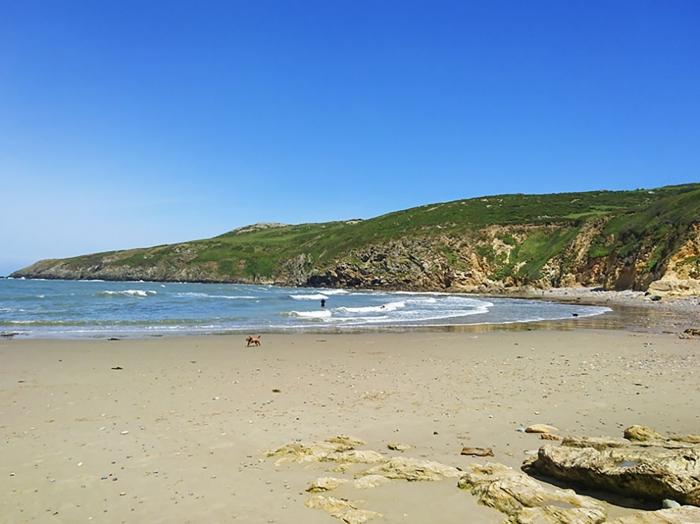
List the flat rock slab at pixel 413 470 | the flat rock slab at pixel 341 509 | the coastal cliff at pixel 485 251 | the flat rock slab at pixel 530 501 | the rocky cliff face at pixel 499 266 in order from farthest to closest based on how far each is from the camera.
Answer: the coastal cliff at pixel 485 251 → the rocky cliff face at pixel 499 266 → the flat rock slab at pixel 413 470 → the flat rock slab at pixel 341 509 → the flat rock slab at pixel 530 501

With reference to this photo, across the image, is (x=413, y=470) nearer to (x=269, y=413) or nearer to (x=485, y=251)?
(x=269, y=413)

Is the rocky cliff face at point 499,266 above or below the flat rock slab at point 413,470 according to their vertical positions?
above

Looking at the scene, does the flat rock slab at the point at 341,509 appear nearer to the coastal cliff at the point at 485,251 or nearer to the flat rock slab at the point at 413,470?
the flat rock slab at the point at 413,470

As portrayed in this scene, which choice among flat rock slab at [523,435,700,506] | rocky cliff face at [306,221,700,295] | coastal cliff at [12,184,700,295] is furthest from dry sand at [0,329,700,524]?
coastal cliff at [12,184,700,295]

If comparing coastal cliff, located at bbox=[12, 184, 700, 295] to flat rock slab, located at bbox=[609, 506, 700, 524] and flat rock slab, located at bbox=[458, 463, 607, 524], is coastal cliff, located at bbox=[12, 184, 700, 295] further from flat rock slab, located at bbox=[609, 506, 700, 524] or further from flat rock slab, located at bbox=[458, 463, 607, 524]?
flat rock slab, located at bbox=[609, 506, 700, 524]

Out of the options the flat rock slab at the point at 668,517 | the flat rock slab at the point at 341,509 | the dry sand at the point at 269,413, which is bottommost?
the dry sand at the point at 269,413

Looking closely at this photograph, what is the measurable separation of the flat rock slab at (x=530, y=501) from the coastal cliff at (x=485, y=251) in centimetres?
5422

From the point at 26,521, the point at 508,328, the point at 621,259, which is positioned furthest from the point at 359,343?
the point at 621,259

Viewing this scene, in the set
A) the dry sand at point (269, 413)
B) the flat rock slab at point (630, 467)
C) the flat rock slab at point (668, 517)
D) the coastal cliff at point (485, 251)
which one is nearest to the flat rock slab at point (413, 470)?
the dry sand at point (269, 413)

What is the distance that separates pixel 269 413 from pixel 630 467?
6.01m

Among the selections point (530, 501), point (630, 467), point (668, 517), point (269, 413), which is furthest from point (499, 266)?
point (668, 517)

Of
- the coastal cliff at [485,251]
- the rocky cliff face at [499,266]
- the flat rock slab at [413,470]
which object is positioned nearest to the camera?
the flat rock slab at [413,470]

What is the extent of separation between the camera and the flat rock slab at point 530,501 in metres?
4.88

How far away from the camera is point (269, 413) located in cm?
959
